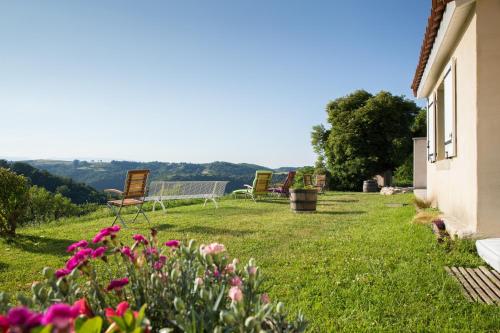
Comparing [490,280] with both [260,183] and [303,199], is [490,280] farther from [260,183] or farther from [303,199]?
[260,183]

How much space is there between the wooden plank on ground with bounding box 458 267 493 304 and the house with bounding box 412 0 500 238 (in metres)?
0.76

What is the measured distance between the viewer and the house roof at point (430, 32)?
486 cm

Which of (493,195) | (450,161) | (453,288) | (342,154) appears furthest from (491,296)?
(342,154)

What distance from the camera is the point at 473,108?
15.1 ft

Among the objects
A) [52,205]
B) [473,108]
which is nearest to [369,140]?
[52,205]

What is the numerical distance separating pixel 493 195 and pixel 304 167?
21.0 meters

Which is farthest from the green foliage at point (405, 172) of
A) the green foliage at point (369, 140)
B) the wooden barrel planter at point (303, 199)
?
the wooden barrel planter at point (303, 199)

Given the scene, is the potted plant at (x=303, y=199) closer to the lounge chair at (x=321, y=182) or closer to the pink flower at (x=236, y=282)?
the pink flower at (x=236, y=282)

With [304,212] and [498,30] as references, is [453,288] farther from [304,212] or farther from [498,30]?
[304,212]

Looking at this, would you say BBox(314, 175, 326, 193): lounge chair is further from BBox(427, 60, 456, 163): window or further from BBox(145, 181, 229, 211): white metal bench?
BBox(427, 60, 456, 163): window

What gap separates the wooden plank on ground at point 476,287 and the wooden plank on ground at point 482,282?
2 centimetres

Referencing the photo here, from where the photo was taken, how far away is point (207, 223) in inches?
318

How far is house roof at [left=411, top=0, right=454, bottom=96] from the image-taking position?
4858 millimetres

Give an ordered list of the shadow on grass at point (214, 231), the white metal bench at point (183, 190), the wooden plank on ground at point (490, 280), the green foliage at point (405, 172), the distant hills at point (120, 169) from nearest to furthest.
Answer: the wooden plank on ground at point (490, 280) < the shadow on grass at point (214, 231) < the white metal bench at point (183, 190) < the green foliage at point (405, 172) < the distant hills at point (120, 169)
